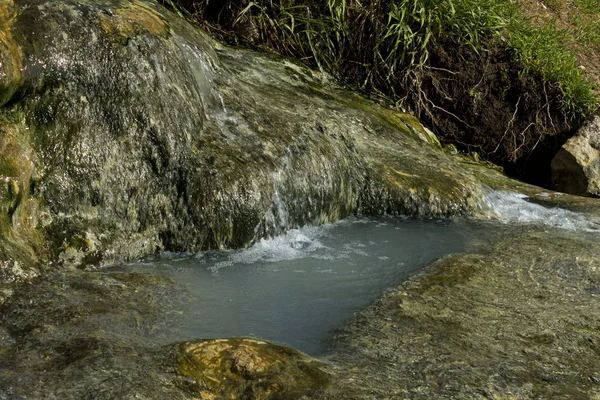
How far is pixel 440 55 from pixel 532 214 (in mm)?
2383

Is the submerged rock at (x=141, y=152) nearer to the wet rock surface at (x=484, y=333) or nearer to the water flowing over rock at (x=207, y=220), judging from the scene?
the water flowing over rock at (x=207, y=220)

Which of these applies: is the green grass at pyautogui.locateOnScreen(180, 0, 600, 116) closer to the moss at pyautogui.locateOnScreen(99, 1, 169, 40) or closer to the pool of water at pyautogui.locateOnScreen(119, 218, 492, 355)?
the moss at pyautogui.locateOnScreen(99, 1, 169, 40)

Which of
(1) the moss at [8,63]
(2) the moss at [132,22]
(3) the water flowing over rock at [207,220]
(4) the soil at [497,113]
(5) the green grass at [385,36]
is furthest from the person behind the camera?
(4) the soil at [497,113]

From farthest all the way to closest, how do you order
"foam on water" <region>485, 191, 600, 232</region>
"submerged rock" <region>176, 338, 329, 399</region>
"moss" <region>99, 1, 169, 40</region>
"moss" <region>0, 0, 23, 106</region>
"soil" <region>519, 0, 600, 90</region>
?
"soil" <region>519, 0, 600, 90</region> → "foam on water" <region>485, 191, 600, 232</region> → "moss" <region>99, 1, 169, 40</region> → "moss" <region>0, 0, 23, 106</region> → "submerged rock" <region>176, 338, 329, 399</region>

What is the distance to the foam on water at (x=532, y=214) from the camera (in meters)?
5.79

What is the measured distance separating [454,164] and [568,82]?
2.15 meters

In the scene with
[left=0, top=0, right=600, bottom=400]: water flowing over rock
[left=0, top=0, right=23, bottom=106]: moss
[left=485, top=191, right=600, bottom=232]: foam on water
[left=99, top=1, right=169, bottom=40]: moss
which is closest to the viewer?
[left=0, top=0, right=600, bottom=400]: water flowing over rock

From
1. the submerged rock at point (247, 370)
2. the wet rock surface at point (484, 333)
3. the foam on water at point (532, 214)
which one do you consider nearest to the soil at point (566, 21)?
the foam on water at point (532, 214)

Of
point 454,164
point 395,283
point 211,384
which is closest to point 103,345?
point 211,384

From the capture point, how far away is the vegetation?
759 cm

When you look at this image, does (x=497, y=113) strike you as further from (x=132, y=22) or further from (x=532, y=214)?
(x=132, y=22)

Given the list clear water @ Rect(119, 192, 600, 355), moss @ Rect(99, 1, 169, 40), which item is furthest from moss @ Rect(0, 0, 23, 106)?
clear water @ Rect(119, 192, 600, 355)

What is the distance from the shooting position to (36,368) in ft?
9.37

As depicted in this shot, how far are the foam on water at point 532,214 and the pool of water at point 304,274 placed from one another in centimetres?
45
